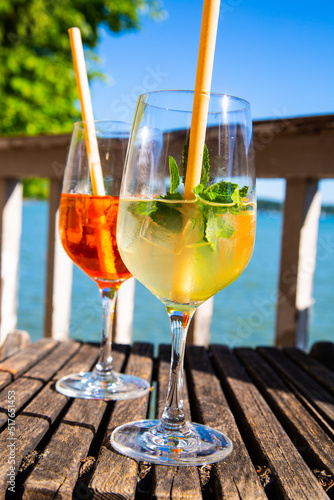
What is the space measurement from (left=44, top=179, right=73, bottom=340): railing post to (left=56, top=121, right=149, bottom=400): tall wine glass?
3.59 ft

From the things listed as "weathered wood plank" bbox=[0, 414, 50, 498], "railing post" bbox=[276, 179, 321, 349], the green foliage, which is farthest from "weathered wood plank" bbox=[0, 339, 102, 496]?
the green foliage

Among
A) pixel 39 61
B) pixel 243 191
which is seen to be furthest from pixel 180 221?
pixel 39 61

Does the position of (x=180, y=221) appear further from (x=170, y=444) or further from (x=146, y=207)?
(x=170, y=444)

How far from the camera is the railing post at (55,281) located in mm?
2328

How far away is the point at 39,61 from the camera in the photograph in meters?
13.4

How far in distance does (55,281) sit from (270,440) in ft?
5.36

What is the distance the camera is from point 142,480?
72 centimetres

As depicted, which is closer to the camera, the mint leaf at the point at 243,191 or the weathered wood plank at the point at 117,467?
the weathered wood plank at the point at 117,467

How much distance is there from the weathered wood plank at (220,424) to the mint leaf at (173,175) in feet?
1.40

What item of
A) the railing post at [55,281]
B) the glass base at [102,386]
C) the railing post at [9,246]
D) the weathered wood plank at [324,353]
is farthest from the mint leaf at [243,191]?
the railing post at [9,246]

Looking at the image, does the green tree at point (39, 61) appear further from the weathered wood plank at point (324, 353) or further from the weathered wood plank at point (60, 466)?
the weathered wood plank at point (60, 466)

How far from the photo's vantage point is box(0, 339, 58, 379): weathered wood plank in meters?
1.22

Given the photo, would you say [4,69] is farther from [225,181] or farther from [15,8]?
[225,181]

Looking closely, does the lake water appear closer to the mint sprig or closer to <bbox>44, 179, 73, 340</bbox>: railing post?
<bbox>44, 179, 73, 340</bbox>: railing post
